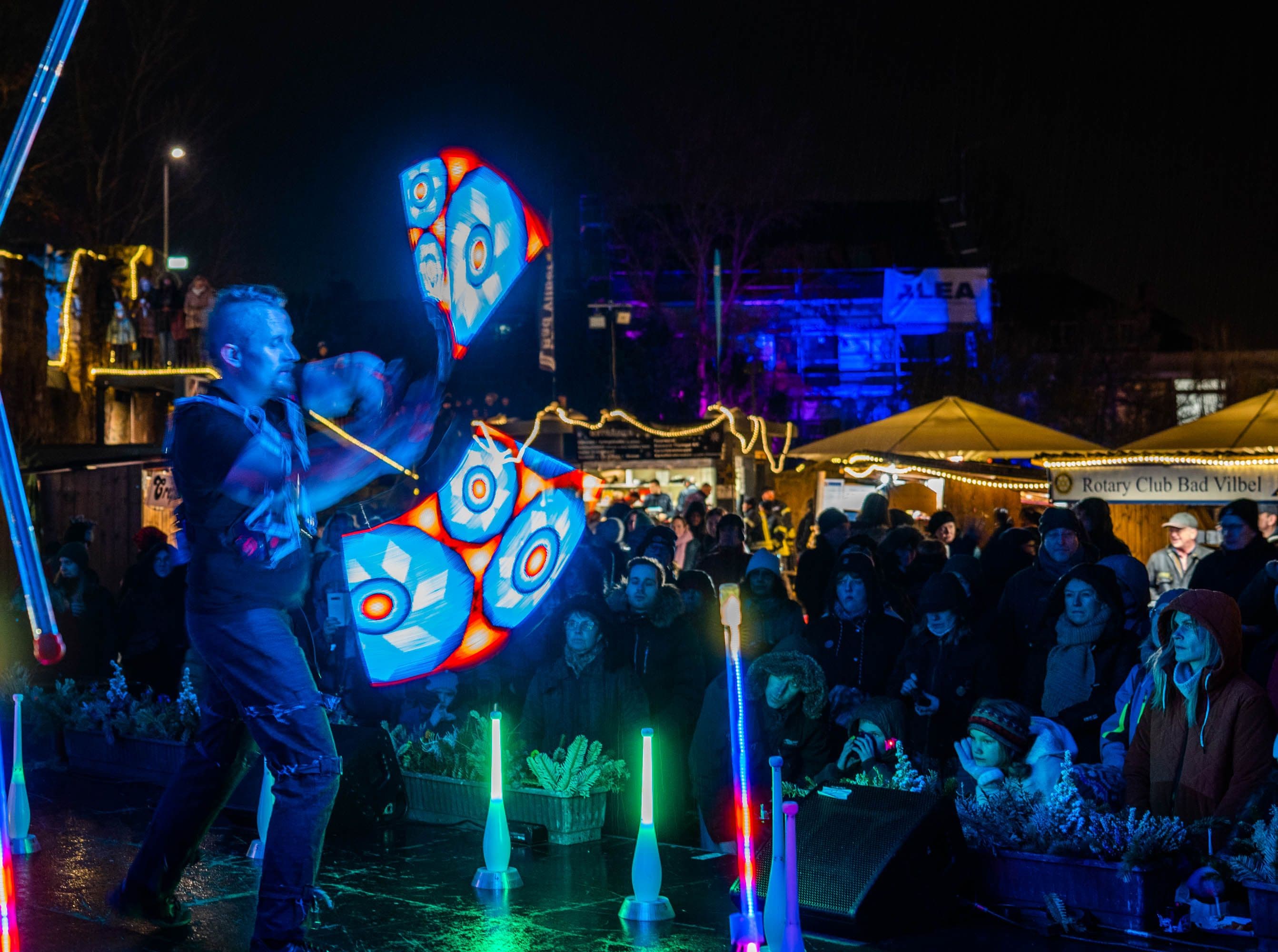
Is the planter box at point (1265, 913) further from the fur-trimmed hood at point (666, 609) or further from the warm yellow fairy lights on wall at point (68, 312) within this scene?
the warm yellow fairy lights on wall at point (68, 312)

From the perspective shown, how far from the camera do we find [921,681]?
24.5 ft

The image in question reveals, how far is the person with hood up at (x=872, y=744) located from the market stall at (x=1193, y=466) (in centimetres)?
550

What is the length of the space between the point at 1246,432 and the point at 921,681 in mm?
5831

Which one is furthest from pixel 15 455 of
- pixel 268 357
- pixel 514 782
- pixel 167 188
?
pixel 167 188

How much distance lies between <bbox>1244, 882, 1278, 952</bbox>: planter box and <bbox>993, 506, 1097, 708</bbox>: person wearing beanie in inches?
129

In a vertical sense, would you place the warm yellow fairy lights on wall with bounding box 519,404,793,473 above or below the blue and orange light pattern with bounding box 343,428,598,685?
above

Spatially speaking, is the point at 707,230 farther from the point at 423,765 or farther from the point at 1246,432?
the point at 423,765

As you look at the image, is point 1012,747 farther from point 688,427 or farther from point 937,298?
point 937,298

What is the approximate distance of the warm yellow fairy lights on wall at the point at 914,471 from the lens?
47.1 feet

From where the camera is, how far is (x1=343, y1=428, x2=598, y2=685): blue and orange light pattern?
746cm

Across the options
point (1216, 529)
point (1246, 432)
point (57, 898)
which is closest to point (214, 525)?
point (57, 898)

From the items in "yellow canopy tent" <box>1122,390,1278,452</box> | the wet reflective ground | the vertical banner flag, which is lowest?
the wet reflective ground

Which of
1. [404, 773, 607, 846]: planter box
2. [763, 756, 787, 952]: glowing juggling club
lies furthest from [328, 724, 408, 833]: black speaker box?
[763, 756, 787, 952]: glowing juggling club

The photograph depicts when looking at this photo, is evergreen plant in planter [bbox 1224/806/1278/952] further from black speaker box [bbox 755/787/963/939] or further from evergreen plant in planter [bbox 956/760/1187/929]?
black speaker box [bbox 755/787/963/939]
